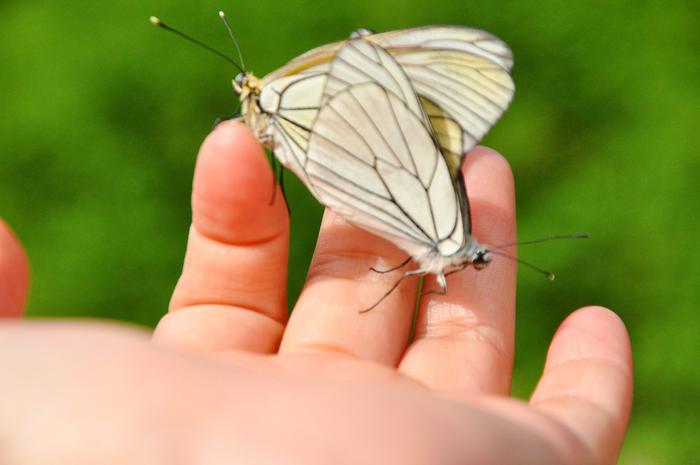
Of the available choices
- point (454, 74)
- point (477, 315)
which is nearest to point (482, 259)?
point (477, 315)

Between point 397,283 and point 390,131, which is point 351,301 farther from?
point 390,131

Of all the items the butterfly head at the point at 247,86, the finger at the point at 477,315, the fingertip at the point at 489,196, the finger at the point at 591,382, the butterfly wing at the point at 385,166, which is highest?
the butterfly head at the point at 247,86

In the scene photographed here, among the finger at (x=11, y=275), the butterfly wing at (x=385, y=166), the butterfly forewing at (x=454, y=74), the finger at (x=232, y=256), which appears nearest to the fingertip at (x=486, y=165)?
the butterfly forewing at (x=454, y=74)

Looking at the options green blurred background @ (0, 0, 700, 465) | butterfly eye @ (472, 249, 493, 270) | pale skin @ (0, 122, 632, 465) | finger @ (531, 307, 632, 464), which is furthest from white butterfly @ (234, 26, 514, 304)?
green blurred background @ (0, 0, 700, 465)

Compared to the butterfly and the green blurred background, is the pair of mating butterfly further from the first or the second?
the green blurred background

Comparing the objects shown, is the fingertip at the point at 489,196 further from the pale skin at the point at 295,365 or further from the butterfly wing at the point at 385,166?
the butterfly wing at the point at 385,166
